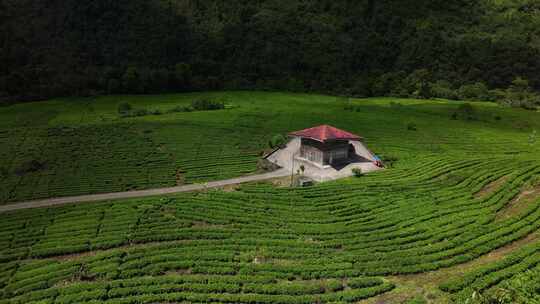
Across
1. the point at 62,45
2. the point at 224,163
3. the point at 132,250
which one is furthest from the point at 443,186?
the point at 62,45

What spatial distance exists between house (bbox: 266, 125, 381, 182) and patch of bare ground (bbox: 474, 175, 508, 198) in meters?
14.7

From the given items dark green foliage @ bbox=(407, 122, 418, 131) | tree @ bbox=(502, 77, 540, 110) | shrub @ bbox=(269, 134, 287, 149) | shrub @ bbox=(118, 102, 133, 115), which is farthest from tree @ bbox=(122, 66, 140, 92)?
tree @ bbox=(502, 77, 540, 110)

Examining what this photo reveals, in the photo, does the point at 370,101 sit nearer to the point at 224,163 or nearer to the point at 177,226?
the point at 224,163

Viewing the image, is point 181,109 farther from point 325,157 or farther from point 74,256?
point 74,256

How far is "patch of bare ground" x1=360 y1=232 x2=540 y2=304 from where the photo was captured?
25.0m

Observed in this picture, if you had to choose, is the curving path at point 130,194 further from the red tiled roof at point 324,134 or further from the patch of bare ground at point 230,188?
the red tiled roof at point 324,134

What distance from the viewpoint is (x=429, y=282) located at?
26.8m

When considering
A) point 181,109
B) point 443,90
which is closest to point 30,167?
point 181,109

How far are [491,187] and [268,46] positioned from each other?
117 meters

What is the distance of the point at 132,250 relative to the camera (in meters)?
31.3

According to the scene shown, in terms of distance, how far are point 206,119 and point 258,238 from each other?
52224mm

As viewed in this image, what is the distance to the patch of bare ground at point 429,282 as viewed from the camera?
2503 centimetres

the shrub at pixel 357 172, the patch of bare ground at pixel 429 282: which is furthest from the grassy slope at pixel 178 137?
the patch of bare ground at pixel 429 282

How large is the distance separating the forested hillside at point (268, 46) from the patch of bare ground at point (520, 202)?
89.5m
